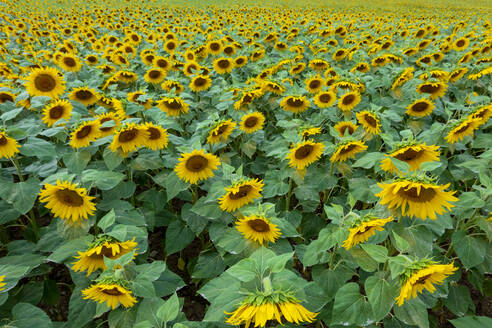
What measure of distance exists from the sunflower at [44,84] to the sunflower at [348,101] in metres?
3.44

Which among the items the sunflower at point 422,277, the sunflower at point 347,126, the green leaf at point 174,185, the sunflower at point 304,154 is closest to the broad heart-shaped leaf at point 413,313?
the sunflower at point 422,277

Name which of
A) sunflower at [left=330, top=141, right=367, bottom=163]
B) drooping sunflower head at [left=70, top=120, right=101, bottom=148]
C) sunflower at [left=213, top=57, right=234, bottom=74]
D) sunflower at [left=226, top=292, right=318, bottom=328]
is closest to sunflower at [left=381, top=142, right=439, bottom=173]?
sunflower at [left=330, top=141, right=367, bottom=163]

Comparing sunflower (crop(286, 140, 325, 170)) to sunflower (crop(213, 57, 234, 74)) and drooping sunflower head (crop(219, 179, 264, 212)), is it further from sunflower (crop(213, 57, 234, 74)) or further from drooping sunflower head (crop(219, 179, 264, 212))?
sunflower (crop(213, 57, 234, 74))

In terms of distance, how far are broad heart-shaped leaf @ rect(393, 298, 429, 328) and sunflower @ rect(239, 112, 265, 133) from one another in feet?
7.35

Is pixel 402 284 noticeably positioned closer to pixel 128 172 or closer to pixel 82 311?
pixel 82 311

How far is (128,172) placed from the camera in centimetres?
281

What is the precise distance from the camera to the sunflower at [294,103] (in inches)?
139

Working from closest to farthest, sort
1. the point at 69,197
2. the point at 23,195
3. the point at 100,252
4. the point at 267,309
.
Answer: the point at 267,309 → the point at 100,252 → the point at 69,197 → the point at 23,195

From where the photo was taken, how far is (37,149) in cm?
224

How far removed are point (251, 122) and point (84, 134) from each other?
169 cm

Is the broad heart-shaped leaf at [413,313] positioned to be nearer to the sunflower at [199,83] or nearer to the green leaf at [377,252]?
the green leaf at [377,252]

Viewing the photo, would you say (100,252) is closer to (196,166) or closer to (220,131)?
(196,166)

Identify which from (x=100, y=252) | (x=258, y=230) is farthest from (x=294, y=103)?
(x=100, y=252)

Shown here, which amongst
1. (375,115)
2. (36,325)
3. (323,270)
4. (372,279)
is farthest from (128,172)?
(375,115)
